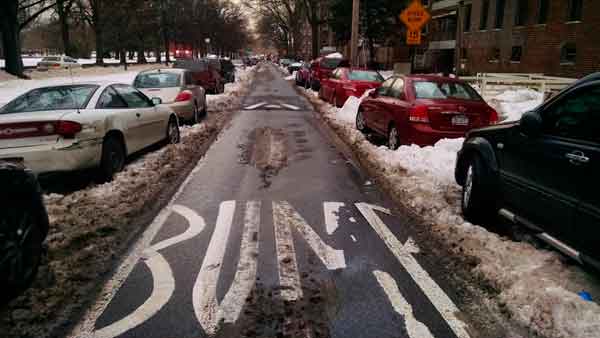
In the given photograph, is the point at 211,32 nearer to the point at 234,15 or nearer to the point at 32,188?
the point at 234,15

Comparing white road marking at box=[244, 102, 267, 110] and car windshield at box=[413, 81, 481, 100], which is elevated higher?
car windshield at box=[413, 81, 481, 100]

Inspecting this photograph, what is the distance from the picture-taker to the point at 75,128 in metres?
6.06

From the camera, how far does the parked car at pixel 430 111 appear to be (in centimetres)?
836

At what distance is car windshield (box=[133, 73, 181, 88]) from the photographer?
12.1 m

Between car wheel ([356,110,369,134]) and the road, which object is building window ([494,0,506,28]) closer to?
car wheel ([356,110,369,134])

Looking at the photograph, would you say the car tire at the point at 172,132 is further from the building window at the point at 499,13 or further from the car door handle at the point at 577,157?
the building window at the point at 499,13

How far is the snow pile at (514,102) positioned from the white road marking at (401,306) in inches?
435

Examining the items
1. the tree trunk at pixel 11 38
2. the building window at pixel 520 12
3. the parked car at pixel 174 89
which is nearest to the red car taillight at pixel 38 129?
the parked car at pixel 174 89

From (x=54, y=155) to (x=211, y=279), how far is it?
3.30 metres

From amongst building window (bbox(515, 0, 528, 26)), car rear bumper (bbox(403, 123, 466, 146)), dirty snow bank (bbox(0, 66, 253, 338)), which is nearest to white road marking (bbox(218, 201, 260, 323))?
dirty snow bank (bbox(0, 66, 253, 338))

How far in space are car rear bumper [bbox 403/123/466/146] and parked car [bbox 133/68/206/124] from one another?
6239mm

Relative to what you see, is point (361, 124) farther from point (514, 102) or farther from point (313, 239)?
point (514, 102)

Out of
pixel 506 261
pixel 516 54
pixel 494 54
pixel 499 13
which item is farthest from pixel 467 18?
pixel 506 261

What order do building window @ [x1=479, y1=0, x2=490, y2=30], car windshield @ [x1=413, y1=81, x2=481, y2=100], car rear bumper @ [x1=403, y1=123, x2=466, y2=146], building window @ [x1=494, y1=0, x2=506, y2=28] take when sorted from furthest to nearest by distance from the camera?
building window @ [x1=479, y1=0, x2=490, y2=30] < building window @ [x1=494, y1=0, x2=506, y2=28] < car windshield @ [x1=413, y1=81, x2=481, y2=100] < car rear bumper @ [x1=403, y1=123, x2=466, y2=146]
